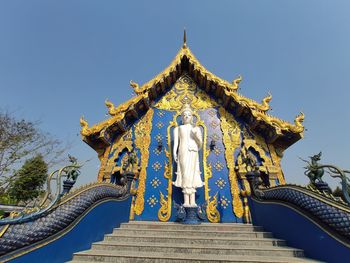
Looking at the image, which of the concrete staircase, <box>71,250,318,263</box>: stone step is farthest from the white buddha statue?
<box>71,250,318,263</box>: stone step

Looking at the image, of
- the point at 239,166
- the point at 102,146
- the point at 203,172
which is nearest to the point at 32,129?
the point at 102,146

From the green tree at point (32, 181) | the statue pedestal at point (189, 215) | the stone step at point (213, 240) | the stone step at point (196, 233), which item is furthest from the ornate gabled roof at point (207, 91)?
the green tree at point (32, 181)

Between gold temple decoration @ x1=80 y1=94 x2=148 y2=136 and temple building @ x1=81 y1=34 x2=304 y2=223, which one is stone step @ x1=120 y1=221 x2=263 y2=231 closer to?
temple building @ x1=81 y1=34 x2=304 y2=223

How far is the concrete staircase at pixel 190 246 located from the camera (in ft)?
11.1

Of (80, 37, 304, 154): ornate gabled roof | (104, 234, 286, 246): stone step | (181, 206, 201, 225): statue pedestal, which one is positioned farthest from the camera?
(80, 37, 304, 154): ornate gabled roof

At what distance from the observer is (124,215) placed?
18.0 ft

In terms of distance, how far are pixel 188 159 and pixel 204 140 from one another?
132 centimetres

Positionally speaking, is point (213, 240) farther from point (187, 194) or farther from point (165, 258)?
point (187, 194)

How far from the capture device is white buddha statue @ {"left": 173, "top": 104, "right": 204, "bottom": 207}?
556cm

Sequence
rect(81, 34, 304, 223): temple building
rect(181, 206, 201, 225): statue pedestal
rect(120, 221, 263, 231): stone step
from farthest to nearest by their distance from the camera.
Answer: rect(81, 34, 304, 223): temple building
rect(181, 206, 201, 225): statue pedestal
rect(120, 221, 263, 231): stone step

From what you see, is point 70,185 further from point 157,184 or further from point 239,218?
point 239,218

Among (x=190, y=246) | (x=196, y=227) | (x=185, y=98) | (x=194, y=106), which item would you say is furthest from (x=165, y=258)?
(x=185, y=98)

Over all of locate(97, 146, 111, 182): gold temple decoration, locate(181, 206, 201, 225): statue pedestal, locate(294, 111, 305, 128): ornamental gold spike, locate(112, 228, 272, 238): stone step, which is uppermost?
locate(294, 111, 305, 128): ornamental gold spike

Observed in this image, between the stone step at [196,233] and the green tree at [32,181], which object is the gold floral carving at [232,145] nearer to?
the stone step at [196,233]
